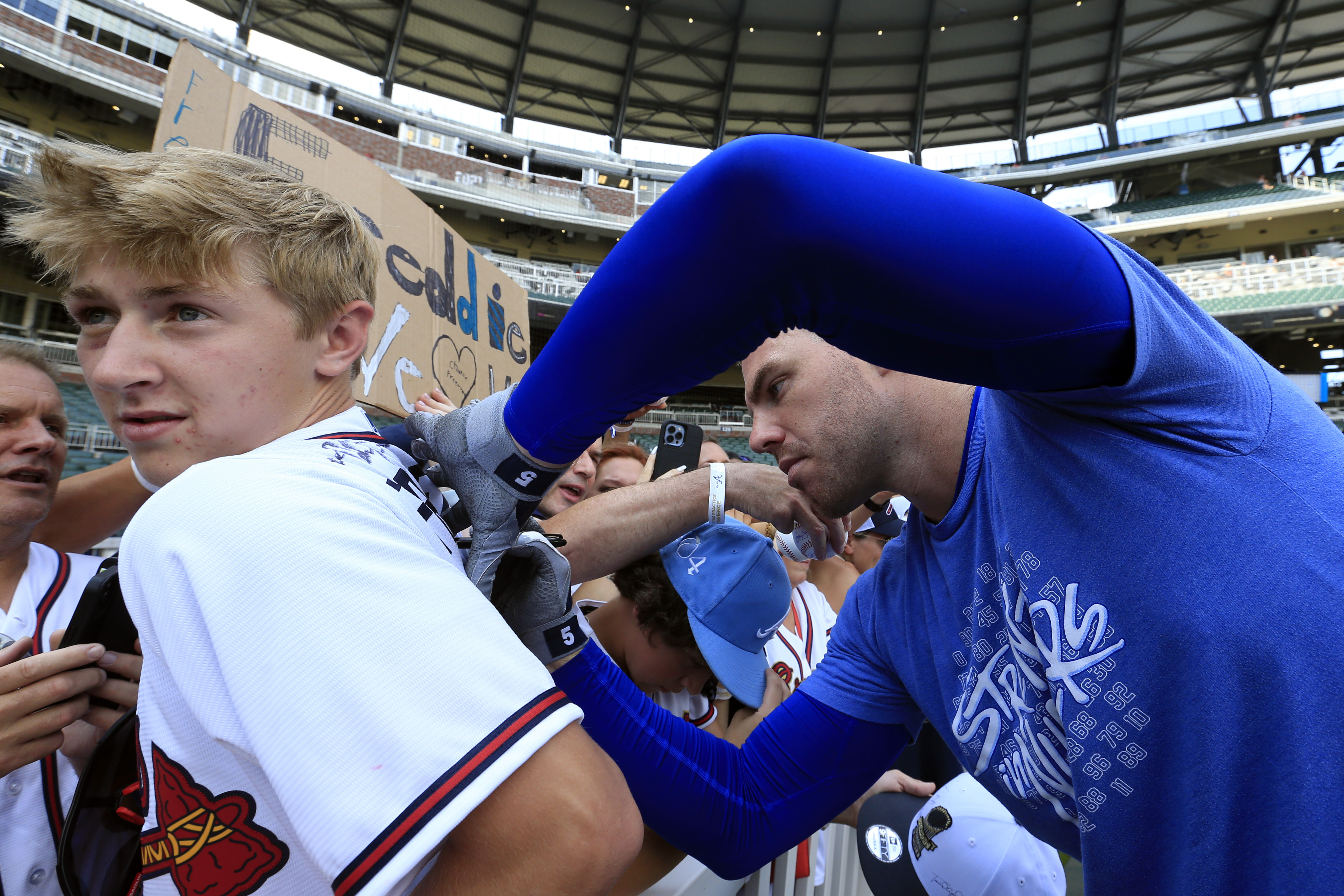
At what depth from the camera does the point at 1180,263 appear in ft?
74.7

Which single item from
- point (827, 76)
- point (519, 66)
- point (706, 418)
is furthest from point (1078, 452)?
point (827, 76)

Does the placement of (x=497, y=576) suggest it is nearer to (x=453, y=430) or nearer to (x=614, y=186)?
(x=453, y=430)

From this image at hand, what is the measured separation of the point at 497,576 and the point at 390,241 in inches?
86.6

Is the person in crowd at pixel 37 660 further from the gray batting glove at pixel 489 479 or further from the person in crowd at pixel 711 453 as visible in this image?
the person in crowd at pixel 711 453

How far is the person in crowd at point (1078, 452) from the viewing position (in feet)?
1.98

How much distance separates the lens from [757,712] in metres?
1.95

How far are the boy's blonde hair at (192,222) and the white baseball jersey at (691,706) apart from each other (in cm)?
140

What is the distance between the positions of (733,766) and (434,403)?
4.19ft

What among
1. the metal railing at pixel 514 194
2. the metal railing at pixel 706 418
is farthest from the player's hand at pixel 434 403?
the metal railing at pixel 514 194

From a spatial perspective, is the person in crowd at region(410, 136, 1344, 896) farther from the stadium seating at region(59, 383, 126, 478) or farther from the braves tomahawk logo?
the stadium seating at region(59, 383, 126, 478)

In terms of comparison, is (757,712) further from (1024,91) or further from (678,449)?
(1024,91)

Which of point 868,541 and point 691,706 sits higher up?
point 868,541

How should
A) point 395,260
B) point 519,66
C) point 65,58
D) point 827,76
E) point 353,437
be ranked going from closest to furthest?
point 353,437 → point 395,260 → point 65,58 → point 519,66 → point 827,76

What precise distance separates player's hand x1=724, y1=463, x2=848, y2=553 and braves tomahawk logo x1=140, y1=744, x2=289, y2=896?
1062mm
